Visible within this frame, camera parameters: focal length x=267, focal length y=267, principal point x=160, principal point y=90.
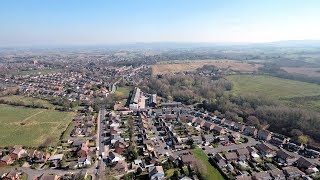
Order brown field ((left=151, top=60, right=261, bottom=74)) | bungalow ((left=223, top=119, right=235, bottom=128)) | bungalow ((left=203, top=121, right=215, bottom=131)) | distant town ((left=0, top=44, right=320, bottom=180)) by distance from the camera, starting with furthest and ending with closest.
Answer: brown field ((left=151, top=60, right=261, bottom=74)) → bungalow ((left=223, top=119, right=235, bottom=128)) → bungalow ((left=203, top=121, right=215, bottom=131)) → distant town ((left=0, top=44, right=320, bottom=180))

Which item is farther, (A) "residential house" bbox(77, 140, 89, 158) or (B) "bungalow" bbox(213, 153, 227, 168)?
(A) "residential house" bbox(77, 140, 89, 158)

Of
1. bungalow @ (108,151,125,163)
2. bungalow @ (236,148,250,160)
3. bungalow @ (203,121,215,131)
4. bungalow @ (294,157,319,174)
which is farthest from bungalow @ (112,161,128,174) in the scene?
bungalow @ (294,157,319,174)

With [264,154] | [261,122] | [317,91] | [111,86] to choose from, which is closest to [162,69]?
[111,86]

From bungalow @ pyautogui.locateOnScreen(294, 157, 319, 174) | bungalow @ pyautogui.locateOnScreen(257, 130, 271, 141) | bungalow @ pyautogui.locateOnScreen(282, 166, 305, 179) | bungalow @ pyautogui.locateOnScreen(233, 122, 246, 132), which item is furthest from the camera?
bungalow @ pyautogui.locateOnScreen(233, 122, 246, 132)

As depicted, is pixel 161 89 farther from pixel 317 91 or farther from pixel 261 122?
pixel 317 91

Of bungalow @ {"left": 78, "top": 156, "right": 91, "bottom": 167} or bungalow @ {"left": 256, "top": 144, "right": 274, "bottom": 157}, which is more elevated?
bungalow @ {"left": 78, "top": 156, "right": 91, "bottom": 167}

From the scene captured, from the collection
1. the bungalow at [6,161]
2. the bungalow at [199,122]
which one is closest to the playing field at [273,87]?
the bungalow at [199,122]

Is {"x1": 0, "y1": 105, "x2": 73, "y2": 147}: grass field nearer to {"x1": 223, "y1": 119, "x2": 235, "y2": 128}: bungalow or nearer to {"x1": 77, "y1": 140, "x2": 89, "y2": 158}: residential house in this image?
{"x1": 77, "y1": 140, "x2": 89, "y2": 158}: residential house
